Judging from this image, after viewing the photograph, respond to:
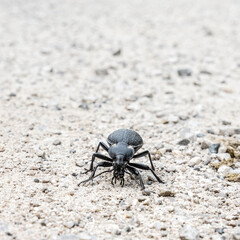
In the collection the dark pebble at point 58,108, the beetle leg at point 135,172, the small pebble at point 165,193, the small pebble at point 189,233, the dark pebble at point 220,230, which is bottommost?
the dark pebble at point 58,108

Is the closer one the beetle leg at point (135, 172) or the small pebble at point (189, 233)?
the small pebble at point (189, 233)

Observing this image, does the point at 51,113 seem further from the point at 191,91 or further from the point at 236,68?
the point at 236,68

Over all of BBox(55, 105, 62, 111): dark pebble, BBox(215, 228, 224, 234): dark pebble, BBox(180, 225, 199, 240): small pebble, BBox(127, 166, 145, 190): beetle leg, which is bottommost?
BBox(55, 105, 62, 111): dark pebble

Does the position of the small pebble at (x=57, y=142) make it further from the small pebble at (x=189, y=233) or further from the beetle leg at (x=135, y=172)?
the small pebble at (x=189, y=233)

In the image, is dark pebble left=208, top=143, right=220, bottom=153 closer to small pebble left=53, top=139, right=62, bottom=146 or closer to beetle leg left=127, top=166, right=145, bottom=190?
beetle leg left=127, top=166, right=145, bottom=190

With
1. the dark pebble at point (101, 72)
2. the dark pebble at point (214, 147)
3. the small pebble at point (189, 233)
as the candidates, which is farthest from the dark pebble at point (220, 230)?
the dark pebble at point (101, 72)

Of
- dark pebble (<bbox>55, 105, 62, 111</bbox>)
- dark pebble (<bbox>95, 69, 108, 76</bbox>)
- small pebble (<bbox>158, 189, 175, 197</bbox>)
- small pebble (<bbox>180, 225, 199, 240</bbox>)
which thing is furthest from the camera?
dark pebble (<bbox>95, 69, 108, 76</bbox>)

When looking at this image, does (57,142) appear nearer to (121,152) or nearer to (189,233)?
(121,152)

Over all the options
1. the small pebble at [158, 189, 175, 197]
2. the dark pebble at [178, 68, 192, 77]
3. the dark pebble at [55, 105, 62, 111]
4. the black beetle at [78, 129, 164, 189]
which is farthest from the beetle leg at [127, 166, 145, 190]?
the dark pebble at [178, 68, 192, 77]
